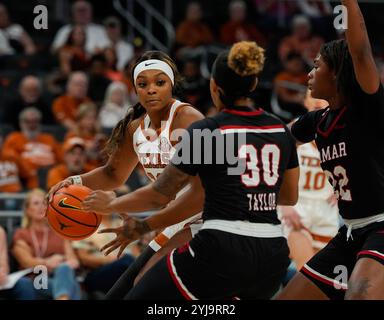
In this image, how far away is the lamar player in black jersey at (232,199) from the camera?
14.5 ft

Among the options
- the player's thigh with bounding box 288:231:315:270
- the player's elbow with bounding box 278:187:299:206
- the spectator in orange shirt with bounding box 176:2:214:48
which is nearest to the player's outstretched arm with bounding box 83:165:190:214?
the player's elbow with bounding box 278:187:299:206

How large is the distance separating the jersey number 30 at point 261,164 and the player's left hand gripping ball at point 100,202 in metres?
0.71

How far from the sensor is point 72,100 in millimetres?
11422

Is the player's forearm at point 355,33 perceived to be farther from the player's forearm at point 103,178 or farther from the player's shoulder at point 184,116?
the player's forearm at point 103,178

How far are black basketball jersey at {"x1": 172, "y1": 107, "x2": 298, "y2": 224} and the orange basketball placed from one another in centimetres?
105

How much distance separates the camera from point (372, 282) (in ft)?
15.0

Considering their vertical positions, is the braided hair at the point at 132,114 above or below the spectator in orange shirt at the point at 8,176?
above

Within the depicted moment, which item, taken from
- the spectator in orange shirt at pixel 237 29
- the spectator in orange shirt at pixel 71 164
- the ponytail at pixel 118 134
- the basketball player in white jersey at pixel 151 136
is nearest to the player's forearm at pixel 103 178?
the basketball player in white jersey at pixel 151 136

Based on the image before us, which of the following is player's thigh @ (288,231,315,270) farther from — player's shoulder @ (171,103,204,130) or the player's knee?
the player's knee

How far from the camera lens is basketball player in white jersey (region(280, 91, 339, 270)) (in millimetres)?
7566

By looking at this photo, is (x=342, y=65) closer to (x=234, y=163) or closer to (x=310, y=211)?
(x=234, y=163)

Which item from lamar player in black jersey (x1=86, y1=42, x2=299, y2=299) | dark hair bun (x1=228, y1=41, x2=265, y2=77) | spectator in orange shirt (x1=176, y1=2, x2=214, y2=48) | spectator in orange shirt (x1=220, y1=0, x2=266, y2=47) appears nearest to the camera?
lamar player in black jersey (x1=86, y1=42, x2=299, y2=299)
